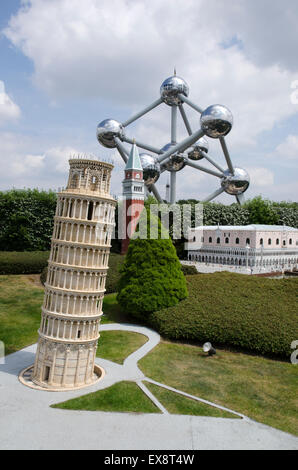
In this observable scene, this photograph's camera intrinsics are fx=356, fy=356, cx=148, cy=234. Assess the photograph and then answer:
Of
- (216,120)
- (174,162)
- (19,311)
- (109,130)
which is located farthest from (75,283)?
(174,162)

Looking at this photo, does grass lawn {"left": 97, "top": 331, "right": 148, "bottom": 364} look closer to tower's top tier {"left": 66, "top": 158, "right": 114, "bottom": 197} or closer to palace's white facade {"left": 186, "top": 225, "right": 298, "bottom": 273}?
tower's top tier {"left": 66, "top": 158, "right": 114, "bottom": 197}

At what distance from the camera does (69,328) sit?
15.9m

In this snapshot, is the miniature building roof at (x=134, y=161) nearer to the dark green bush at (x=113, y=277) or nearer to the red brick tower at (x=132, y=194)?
the red brick tower at (x=132, y=194)

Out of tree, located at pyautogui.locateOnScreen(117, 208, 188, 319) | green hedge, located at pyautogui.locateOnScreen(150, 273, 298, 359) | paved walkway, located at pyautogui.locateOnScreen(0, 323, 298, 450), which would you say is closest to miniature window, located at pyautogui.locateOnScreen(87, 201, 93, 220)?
paved walkway, located at pyautogui.locateOnScreen(0, 323, 298, 450)

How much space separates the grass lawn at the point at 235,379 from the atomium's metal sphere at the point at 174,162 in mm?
41764

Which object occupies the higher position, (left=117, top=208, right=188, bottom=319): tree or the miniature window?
the miniature window

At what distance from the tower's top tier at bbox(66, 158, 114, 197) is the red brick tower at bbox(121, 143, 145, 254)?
106ft

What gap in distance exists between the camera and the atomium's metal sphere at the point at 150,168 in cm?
5547

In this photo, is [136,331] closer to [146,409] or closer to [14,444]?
[146,409]

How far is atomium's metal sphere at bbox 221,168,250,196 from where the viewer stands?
202ft

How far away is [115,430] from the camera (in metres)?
12.2

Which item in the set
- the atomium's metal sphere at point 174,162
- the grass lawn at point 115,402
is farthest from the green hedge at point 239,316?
the atomium's metal sphere at point 174,162

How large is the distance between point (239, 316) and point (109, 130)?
4359 centimetres
